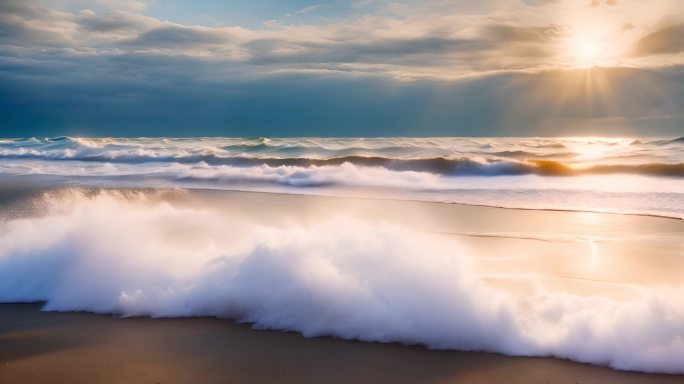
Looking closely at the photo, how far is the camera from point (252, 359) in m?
4.12

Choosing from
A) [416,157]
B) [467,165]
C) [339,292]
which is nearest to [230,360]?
[339,292]

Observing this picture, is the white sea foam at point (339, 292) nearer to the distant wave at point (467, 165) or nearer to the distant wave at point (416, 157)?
the distant wave at point (467, 165)

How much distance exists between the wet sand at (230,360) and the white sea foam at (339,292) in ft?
0.58

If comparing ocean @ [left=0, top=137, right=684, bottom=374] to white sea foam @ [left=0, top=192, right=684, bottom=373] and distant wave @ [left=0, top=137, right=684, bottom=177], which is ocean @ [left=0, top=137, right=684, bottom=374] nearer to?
white sea foam @ [left=0, top=192, right=684, bottom=373]

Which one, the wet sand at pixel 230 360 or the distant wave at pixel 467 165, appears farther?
the distant wave at pixel 467 165

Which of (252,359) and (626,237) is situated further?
(626,237)

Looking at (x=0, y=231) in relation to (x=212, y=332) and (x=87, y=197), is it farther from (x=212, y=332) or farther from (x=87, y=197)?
(x=87, y=197)

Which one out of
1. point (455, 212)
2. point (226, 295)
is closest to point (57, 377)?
point (226, 295)

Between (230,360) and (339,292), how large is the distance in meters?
1.09

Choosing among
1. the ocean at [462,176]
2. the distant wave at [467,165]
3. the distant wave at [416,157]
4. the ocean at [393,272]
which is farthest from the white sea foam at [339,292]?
the distant wave at [416,157]

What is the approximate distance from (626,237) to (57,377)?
24.4 feet

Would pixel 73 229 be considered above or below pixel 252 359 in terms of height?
above

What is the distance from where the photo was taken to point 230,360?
4.11 m

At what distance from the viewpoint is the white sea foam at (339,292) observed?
4.19m
